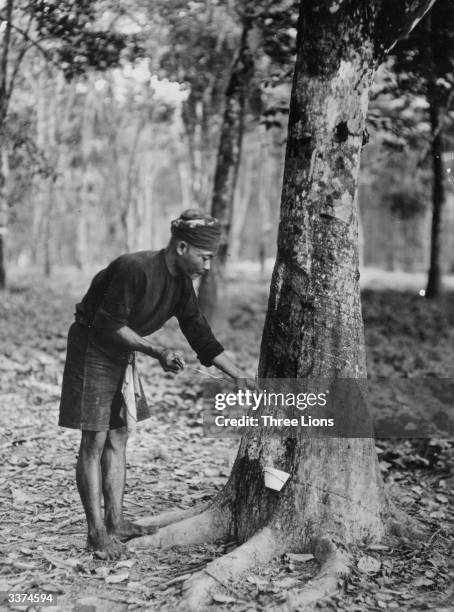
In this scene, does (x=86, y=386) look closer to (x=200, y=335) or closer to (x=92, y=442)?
(x=92, y=442)

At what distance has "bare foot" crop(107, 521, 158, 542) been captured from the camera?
416 cm

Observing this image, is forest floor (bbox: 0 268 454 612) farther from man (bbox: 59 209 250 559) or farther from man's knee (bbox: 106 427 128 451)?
man's knee (bbox: 106 427 128 451)

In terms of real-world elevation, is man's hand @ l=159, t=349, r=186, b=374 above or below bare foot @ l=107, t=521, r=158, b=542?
above

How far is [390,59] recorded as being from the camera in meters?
7.91

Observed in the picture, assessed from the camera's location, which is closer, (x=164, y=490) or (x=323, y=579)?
(x=323, y=579)

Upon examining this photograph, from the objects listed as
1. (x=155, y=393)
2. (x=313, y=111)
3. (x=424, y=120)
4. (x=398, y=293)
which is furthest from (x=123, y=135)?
(x=313, y=111)

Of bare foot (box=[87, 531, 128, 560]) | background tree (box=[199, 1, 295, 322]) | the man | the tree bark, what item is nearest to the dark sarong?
the man

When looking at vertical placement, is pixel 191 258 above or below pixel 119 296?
above

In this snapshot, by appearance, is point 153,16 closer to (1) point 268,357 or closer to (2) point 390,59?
(2) point 390,59

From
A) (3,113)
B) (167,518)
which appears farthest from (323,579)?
(3,113)

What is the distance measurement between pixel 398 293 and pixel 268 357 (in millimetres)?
14297

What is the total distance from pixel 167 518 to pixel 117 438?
736 mm

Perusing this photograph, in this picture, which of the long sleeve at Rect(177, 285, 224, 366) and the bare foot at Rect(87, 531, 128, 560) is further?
the long sleeve at Rect(177, 285, 224, 366)

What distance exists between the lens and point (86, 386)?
3936mm
